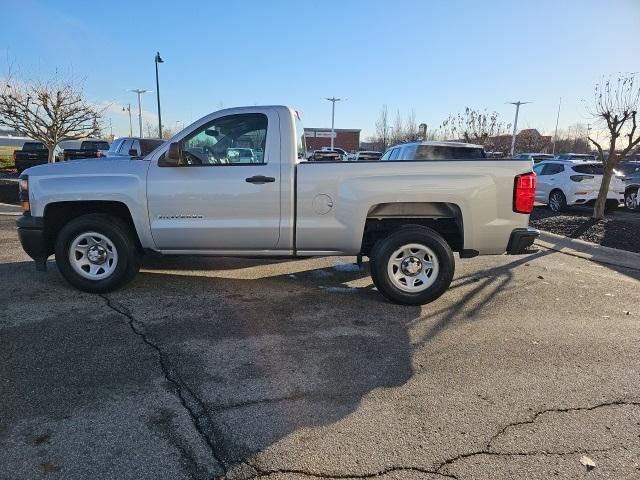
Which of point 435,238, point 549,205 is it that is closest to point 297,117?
point 435,238

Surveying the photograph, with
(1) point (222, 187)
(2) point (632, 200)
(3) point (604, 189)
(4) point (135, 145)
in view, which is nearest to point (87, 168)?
(1) point (222, 187)

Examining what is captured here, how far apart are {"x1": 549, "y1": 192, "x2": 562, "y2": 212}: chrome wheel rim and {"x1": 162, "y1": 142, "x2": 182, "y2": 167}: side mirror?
1277cm

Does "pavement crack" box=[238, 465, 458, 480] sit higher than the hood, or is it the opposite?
the hood

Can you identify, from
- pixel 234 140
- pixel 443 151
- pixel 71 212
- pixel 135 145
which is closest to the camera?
pixel 234 140

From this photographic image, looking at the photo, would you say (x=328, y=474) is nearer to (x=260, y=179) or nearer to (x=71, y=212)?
(x=260, y=179)

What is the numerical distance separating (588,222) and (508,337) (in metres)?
8.10

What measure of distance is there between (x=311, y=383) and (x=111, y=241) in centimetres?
307

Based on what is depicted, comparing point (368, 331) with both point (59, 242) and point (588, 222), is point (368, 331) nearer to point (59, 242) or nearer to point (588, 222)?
point (59, 242)

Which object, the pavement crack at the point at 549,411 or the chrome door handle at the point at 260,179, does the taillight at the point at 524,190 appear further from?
the chrome door handle at the point at 260,179

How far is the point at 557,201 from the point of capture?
14.4 m

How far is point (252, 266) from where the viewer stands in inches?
268

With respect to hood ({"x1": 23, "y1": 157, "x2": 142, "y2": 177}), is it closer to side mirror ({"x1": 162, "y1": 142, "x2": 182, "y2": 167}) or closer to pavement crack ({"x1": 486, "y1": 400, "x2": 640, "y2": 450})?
side mirror ({"x1": 162, "y1": 142, "x2": 182, "y2": 167})

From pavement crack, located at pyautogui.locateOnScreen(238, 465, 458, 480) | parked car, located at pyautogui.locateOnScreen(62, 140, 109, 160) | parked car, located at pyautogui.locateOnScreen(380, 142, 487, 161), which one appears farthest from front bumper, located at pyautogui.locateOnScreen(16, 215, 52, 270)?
parked car, located at pyautogui.locateOnScreen(62, 140, 109, 160)

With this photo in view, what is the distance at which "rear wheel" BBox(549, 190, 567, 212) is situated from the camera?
14.2 metres
